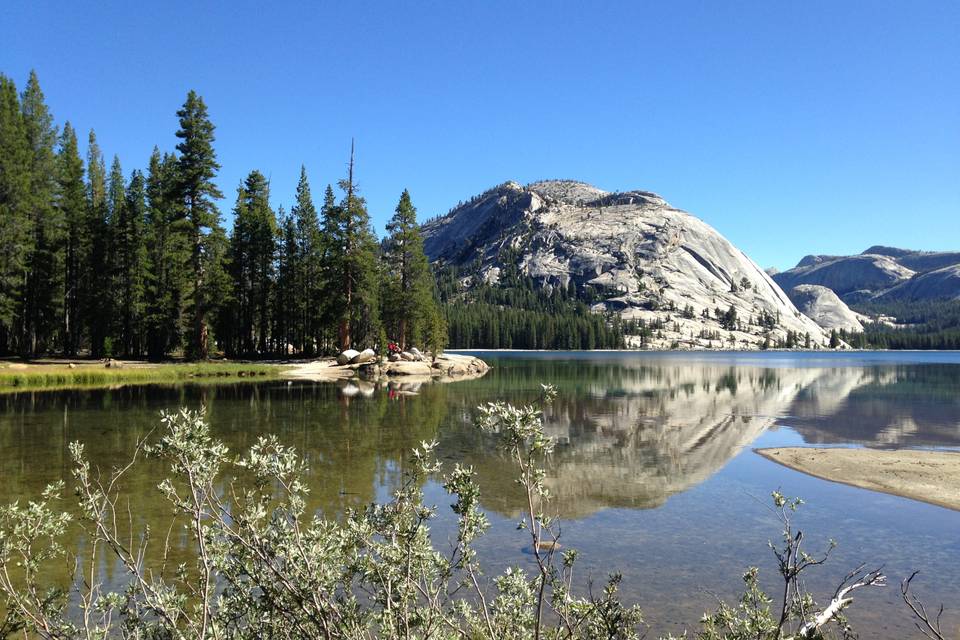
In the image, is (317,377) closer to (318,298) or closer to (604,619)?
(318,298)

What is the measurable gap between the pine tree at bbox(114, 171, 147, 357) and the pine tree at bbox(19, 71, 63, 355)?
4959 mm

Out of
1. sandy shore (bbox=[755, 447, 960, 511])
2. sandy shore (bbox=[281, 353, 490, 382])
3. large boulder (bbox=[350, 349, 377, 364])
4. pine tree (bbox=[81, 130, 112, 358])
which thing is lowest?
sandy shore (bbox=[755, 447, 960, 511])

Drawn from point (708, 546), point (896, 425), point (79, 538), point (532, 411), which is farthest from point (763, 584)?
point (896, 425)

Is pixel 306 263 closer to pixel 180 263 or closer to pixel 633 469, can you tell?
pixel 180 263

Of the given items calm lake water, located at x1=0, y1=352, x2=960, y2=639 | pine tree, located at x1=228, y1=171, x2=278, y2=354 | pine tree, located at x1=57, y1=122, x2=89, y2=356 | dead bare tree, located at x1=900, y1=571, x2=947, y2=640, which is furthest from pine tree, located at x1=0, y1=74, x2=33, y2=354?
dead bare tree, located at x1=900, y1=571, x2=947, y2=640

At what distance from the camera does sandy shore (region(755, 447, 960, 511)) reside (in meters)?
16.8

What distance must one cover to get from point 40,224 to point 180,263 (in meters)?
12.1

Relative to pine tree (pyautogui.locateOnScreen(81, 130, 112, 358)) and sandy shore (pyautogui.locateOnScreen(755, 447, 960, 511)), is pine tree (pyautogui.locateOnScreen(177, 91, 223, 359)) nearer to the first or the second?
pine tree (pyautogui.locateOnScreen(81, 130, 112, 358))

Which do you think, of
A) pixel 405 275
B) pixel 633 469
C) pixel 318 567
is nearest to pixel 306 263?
pixel 405 275

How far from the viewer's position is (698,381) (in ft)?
200

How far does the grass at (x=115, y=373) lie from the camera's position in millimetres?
37688

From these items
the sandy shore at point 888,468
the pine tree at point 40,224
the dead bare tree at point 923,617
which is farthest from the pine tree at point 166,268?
the dead bare tree at point 923,617

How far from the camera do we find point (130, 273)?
5419cm

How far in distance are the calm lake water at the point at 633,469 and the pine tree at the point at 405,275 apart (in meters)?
Result: 28.4
